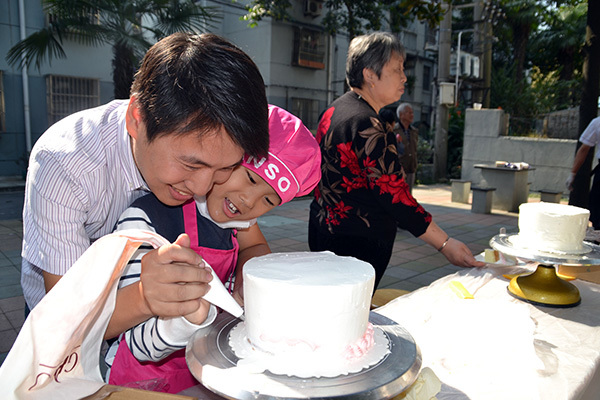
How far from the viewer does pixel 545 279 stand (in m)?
1.79

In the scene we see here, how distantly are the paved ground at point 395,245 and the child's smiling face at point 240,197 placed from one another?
2176 millimetres

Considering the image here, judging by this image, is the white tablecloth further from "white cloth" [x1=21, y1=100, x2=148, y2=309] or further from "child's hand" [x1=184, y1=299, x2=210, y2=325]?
"white cloth" [x1=21, y1=100, x2=148, y2=309]

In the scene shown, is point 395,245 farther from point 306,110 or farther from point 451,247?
point 306,110

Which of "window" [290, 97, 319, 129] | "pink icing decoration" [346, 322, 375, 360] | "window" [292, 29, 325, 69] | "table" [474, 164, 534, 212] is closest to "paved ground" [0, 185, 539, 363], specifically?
"table" [474, 164, 534, 212]

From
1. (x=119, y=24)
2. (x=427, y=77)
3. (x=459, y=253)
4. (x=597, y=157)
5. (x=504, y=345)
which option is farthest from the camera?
(x=427, y=77)

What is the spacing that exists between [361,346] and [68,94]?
1224 centimetres

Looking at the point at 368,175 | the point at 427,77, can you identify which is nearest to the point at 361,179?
the point at 368,175

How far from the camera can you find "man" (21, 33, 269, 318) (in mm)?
922

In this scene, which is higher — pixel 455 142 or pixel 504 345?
pixel 455 142

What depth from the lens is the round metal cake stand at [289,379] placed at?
0.80 meters

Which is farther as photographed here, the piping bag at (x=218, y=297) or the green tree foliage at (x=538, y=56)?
the green tree foliage at (x=538, y=56)

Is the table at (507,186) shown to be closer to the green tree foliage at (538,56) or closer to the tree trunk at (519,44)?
the green tree foliage at (538,56)

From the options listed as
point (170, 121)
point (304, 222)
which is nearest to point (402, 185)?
point (170, 121)

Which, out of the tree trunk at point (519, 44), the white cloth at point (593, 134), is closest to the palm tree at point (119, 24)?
the white cloth at point (593, 134)
